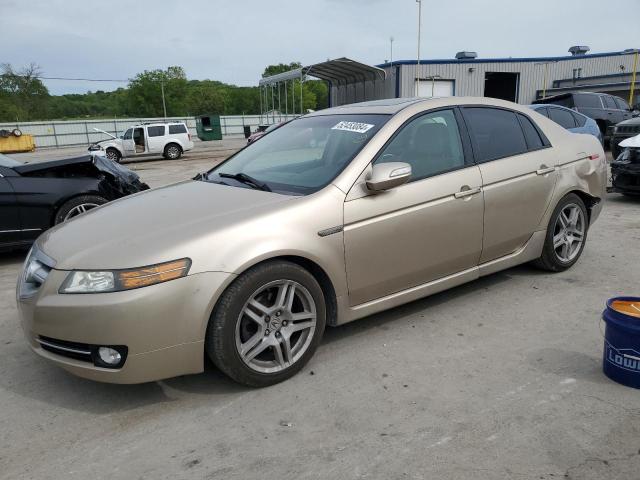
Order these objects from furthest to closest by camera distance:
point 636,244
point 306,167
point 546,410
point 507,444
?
point 636,244 → point 306,167 → point 546,410 → point 507,444

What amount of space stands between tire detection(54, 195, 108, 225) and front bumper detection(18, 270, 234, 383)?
360 centimetres

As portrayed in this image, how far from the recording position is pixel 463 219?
11.8ft

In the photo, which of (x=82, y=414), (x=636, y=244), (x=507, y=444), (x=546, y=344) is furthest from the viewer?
(x=636, y=244)

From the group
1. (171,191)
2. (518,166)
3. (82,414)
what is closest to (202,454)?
(82,414)

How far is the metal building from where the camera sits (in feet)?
91.1

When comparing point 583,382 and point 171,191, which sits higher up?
point 171,191

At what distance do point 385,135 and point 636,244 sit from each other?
12.5 feet

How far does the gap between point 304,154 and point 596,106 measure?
15.2 metres

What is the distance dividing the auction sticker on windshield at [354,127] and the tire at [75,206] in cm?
379

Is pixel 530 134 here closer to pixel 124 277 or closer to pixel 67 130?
pixel 124 277

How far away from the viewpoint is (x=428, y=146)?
3604 mm

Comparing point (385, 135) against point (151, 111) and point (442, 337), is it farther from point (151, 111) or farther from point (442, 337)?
point (151, 111)

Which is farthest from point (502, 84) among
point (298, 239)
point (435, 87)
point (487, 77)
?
point (298, 239)

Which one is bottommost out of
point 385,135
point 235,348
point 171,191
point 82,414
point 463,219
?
point 82,414
